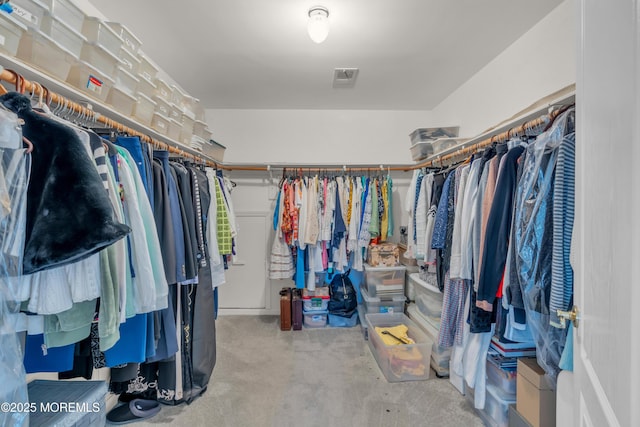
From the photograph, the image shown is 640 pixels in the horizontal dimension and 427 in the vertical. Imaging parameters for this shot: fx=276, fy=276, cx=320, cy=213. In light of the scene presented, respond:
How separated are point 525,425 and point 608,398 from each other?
126 centimetres

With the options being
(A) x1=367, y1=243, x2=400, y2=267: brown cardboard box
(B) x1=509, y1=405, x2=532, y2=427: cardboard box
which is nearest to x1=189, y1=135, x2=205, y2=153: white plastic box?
(A) x1=367, y1=243, x2=400, y2=267: brown cardboard box

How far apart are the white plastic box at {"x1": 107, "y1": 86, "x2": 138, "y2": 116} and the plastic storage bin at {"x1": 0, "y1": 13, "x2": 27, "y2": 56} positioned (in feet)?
1.37

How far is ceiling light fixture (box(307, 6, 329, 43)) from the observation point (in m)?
1.57

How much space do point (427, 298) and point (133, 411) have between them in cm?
230

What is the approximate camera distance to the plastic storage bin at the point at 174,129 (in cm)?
183

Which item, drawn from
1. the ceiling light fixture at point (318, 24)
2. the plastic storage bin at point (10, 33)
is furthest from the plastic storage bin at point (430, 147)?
the plastic storage bin at point (10, 33)

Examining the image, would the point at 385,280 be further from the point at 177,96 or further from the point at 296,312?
the point at 177,96

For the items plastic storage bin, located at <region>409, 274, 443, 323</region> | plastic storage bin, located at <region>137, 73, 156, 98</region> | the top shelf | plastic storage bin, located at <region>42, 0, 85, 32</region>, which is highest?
plastic storage bin, located at <region>42, 0, 85, 32</region>

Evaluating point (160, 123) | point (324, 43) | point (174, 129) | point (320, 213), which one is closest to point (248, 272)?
point (320, 213)

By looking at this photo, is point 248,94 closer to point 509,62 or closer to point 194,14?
point 194,14

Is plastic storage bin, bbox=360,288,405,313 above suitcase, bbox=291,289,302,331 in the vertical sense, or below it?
above

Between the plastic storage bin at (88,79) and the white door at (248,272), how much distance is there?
2215 millimetres

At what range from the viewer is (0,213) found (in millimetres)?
610

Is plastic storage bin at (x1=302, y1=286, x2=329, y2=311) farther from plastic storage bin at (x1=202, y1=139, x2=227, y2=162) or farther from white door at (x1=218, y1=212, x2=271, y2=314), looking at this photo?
plastic storage bin at (x1=202, y1=139, x2=227, y2=162)
